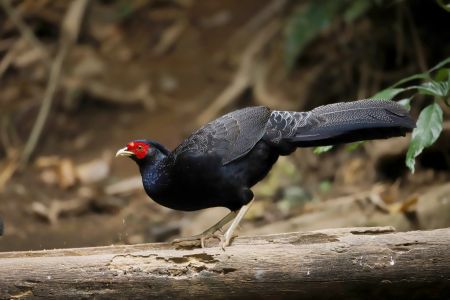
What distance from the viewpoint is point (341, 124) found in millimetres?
4461

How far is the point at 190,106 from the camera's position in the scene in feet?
34.5

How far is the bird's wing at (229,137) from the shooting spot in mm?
4559

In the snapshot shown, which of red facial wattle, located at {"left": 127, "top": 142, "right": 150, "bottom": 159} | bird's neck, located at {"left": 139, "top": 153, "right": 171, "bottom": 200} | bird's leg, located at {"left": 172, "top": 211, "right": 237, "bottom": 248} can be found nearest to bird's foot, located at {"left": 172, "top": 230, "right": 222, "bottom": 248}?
bird's leg, located at {"left": 172, "top": 211, "right": 237, "bottom": 248}

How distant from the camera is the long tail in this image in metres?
4.37

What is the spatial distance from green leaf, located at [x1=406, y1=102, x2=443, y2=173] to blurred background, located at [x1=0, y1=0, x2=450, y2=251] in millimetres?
1374

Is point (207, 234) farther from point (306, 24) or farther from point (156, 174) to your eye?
point (306, 24)

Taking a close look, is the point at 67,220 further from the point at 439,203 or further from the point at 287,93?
the point at 439,203

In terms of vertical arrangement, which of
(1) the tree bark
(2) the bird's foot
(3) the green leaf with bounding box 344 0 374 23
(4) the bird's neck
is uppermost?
(3) the green leaf with bounding box 344 0 374 23

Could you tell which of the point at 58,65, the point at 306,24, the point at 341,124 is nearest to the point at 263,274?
the point at 341,124

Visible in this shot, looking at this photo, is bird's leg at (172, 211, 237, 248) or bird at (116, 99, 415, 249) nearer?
bird at (116, 99, 415, 249)

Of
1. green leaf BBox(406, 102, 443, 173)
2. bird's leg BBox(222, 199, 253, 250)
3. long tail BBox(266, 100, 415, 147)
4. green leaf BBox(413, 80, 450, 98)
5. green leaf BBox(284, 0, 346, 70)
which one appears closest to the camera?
bird's leg BBox(222, 199, 253, 250)

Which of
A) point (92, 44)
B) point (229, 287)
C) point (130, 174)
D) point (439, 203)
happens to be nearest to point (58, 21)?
point (92, 44)

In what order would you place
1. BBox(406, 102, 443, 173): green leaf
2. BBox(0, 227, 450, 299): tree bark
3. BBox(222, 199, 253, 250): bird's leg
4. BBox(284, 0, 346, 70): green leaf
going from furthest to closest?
BBox(284, 0, 346, 70): green leaf < BBox(406, 102, 443, 173): green leaf < BBox(222, 199, 253, 250): bird's leg < BBox(0, 227, 450, 299): tree bark

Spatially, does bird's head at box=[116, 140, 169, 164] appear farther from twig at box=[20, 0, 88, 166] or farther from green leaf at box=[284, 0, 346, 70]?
twig at box=[20, 0, 88, 166]
